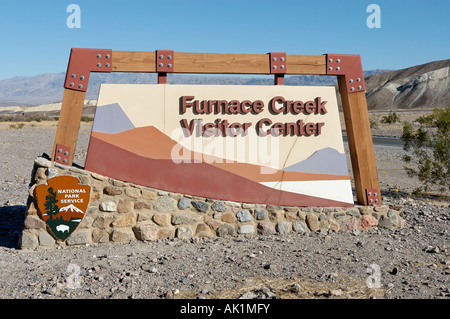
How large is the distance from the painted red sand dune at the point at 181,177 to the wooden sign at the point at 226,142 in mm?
16

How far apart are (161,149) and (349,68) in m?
3.56

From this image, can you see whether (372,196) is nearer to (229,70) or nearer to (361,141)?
(361,141)

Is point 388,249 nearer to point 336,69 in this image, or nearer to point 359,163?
point 359,163

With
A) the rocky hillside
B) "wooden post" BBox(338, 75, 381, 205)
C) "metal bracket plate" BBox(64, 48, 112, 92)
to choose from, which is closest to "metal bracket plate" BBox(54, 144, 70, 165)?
"metal bracket plate" BBox(64, 48, 112, 92)

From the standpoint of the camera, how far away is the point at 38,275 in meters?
5.75

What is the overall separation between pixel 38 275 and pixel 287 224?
3.88m

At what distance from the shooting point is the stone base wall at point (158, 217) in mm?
6918

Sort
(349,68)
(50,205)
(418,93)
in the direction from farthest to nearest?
(418,93)
(349,68)
(50,205)

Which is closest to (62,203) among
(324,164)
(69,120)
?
(69,120)

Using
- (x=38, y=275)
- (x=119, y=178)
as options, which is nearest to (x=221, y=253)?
(x=119, y=178)

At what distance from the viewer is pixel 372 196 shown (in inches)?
310

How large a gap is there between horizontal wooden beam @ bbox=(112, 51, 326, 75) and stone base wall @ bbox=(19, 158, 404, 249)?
1.91 metres

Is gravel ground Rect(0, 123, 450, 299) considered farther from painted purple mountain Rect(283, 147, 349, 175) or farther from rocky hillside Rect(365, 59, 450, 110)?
rocky hillside Rect(365, 59, 450, 110)
